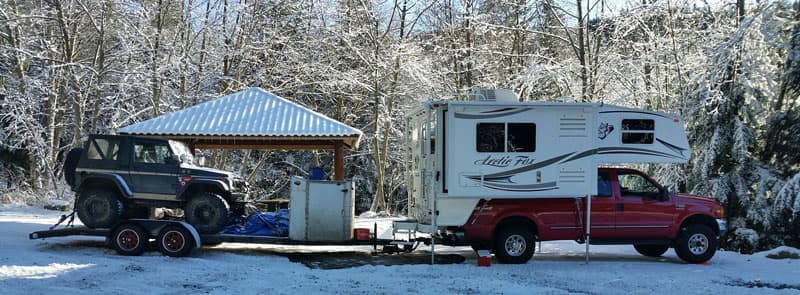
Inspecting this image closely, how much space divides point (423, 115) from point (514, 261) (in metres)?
2.99

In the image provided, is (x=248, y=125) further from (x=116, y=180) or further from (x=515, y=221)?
(x=515, y=221)

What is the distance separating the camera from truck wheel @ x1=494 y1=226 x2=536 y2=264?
1180cm

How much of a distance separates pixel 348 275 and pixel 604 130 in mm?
5121

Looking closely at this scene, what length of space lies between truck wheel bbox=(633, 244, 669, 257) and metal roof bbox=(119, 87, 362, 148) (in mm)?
Answer: 5856

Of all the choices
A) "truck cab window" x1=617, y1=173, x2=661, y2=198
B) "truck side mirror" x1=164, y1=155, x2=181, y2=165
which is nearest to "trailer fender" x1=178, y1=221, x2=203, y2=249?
"truck side mirror" x1=164, y1=155, x2=181, y2=165

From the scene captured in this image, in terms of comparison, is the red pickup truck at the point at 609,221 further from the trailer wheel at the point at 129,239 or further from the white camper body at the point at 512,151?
the trailer wheel at the point at 129,239

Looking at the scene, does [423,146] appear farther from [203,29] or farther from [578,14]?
[203,29]

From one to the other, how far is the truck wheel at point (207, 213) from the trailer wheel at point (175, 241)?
1.75 feet

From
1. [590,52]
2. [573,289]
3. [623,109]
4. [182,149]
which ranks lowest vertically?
[573,289]

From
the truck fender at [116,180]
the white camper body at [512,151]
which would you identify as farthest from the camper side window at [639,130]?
the truck fender at [116,180]

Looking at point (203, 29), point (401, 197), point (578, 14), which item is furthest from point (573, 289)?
point (401, 197)

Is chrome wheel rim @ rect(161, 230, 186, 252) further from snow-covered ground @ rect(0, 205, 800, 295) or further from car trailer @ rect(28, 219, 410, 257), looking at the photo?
snow-covered ground @ rect(0, 205, 800, 295)

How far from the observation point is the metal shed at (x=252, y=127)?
13.3m

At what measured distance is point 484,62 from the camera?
2605 centimetres
